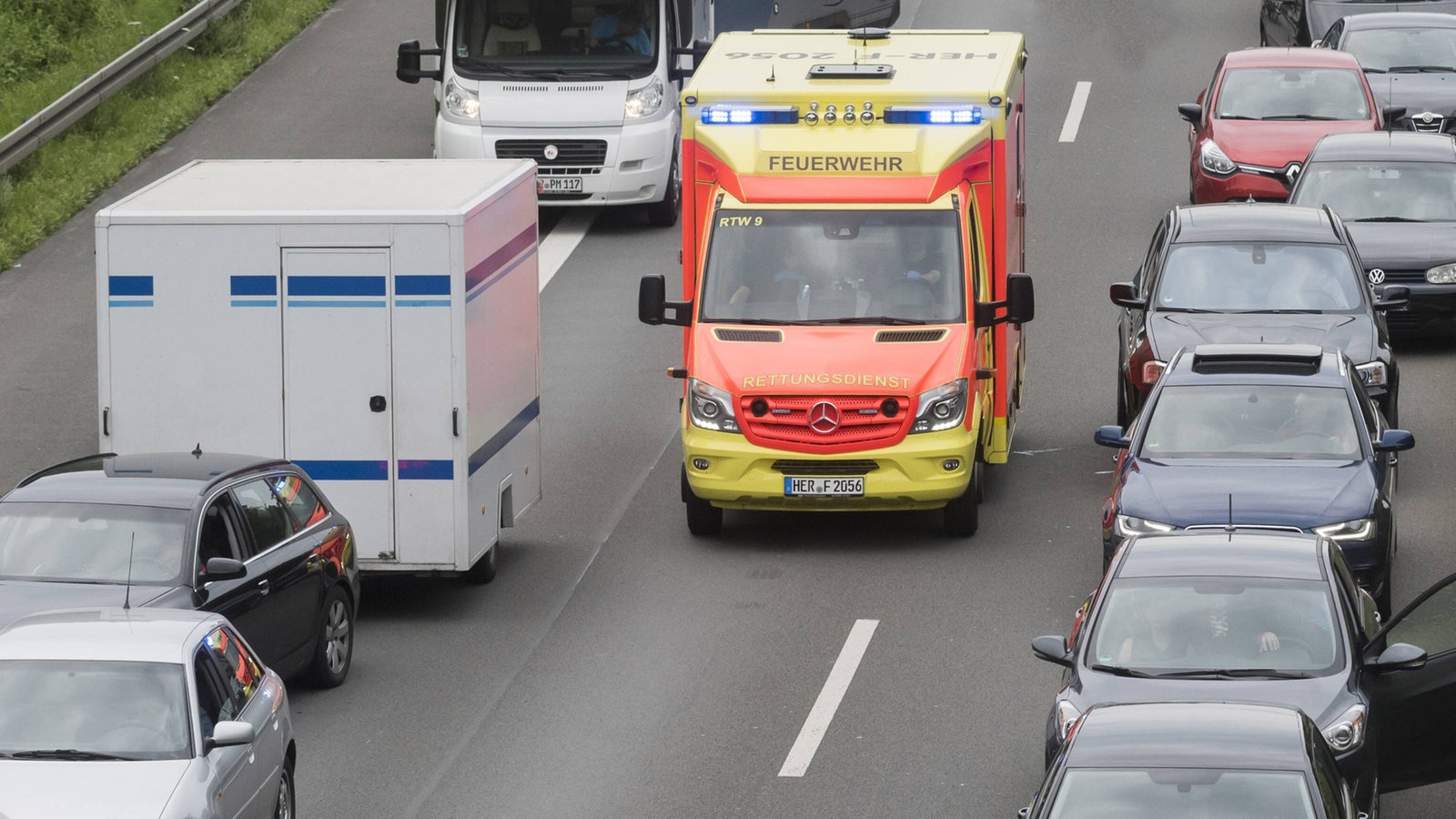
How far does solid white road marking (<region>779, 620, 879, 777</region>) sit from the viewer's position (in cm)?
1314

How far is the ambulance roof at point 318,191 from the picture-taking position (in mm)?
15727

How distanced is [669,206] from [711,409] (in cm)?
1043

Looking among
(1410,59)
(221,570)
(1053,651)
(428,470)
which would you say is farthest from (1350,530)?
(1410,59)

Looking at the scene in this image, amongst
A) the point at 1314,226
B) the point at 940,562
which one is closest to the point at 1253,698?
the point at 940,562

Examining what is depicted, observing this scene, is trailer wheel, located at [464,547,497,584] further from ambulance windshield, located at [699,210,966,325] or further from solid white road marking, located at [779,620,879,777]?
solid white road marking, located at [779,620,879,777]

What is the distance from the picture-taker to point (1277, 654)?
11289 mm

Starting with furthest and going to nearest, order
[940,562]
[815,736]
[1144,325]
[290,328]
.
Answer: [1144,325], [940,562], [290,328], [815,736]

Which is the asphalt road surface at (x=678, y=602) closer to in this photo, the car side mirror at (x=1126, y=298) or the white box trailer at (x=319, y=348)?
the white box trailer at (x=319, y=348)

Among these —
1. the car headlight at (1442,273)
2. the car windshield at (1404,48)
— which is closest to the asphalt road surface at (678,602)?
the car headlight at (1442,273)

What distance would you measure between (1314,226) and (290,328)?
8965mm

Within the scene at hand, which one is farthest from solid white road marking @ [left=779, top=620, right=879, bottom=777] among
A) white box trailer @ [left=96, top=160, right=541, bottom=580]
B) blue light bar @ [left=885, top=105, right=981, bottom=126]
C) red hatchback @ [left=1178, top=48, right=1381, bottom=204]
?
red hatchback @ [left=1178, top=48, right=1381, bottom=204]

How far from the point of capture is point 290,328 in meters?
15.8

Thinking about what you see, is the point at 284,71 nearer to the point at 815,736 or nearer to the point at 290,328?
the point at 290,328

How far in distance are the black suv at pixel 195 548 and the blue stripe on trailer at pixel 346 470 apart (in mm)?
914
